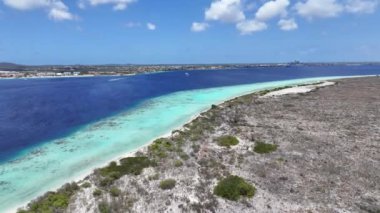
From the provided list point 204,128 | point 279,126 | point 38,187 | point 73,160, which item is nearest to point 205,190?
point 38,187

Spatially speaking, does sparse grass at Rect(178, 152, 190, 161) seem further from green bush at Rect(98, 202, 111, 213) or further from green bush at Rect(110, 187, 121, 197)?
green bush at Rect(98, 202, 111, 213)

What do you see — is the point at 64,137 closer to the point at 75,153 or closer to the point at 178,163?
the point at 75,153

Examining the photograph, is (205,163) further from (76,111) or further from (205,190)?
(76,111)

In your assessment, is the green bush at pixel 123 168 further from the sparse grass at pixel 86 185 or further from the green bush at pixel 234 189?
the green bush at pixel 234 189

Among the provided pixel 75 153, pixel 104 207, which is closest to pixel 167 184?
pixel 104 207

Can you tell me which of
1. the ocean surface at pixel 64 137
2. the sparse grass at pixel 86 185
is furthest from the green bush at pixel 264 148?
the sparse grass at pixel 86 185
